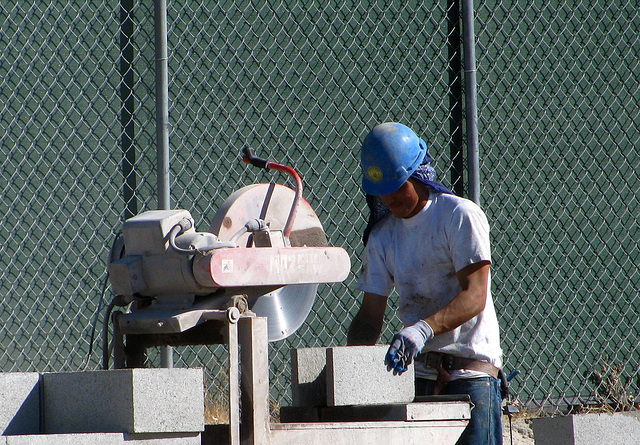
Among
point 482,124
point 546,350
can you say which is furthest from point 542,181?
point 546,350

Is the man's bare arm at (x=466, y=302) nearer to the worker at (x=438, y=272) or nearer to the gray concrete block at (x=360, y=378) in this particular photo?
the worker at (x=438, y=272)

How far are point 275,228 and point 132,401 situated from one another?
848mm

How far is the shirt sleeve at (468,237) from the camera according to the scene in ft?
10.7

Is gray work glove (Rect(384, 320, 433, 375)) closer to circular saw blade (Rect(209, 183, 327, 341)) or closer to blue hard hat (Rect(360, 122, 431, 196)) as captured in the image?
circular saw blade (Rect(209, 183, 327, 341))

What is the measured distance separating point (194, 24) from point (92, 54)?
0.64 metres

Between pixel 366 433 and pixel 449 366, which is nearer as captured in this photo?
pixel 366 433

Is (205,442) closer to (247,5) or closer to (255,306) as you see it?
(255,306)

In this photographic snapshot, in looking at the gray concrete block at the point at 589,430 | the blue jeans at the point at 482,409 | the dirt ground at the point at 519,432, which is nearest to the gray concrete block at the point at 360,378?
Result: the blue jeans at the point at 482,409

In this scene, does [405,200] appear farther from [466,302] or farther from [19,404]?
[19,404]

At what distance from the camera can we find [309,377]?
3062 millimetres

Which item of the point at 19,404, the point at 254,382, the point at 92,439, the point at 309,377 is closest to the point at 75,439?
the point at 92,439

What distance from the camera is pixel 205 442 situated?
318cm

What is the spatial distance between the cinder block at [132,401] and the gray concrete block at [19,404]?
0.30 feet

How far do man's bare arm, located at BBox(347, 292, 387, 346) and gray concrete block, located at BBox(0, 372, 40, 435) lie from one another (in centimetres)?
133
